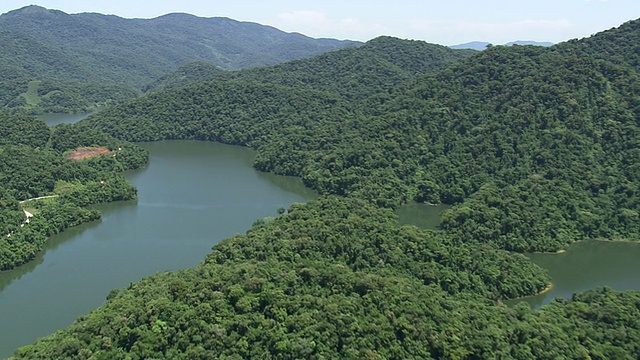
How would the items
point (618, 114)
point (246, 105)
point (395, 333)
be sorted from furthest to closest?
1. point (246, 105)
2. point (618, 114)
3. point (395, 333)

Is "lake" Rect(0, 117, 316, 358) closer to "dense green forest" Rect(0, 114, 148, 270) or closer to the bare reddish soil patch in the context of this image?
"dense green forest" Rect(0, 114, 148, 270)

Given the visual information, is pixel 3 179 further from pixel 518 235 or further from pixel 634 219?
pixel 634 219

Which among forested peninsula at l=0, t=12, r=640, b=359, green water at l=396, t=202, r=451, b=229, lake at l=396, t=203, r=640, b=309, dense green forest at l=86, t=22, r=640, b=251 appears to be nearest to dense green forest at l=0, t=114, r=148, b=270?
forested peninsula at l=0, t=12, r=640, b=359

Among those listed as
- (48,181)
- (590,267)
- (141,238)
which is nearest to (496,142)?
(590,267)

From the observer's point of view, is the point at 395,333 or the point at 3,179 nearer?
the point at 395,333

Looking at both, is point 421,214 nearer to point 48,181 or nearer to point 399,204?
point 399,204

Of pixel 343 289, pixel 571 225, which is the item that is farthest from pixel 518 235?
pixel 343 289

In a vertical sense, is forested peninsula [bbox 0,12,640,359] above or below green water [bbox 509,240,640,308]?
above
